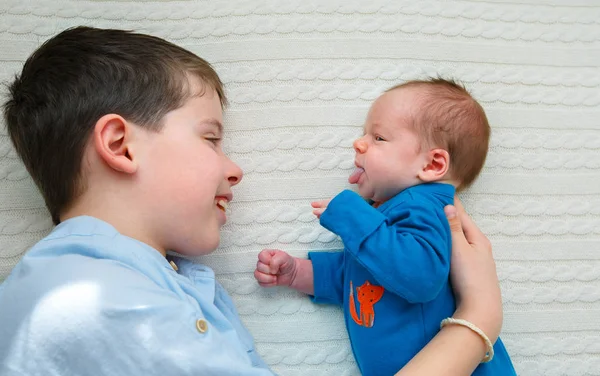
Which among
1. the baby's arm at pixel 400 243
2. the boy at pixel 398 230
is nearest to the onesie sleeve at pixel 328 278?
the boy at pixel 398 230

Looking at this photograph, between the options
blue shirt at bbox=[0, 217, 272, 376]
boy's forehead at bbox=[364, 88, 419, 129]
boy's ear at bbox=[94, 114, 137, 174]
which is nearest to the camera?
blue shirt at bbox=[0, 217, 272, 376]

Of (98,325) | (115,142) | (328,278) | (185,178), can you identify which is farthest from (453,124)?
(98,325)

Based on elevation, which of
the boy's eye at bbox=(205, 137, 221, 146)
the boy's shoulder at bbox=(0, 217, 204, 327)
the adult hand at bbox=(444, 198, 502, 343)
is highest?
the boy's eye at bbox=(205, 137, 221, 146)

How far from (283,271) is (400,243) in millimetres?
297

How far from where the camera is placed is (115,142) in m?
0.97

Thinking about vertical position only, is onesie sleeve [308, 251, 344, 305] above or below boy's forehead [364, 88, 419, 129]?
below

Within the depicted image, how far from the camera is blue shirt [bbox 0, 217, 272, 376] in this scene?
0.81m

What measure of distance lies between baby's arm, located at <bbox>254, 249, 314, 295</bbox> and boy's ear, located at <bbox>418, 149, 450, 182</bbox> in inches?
13.0

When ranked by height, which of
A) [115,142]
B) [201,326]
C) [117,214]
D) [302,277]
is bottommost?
[302,277]

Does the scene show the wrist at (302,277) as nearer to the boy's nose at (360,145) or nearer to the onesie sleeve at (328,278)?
the onesie sleeve at (328,278)

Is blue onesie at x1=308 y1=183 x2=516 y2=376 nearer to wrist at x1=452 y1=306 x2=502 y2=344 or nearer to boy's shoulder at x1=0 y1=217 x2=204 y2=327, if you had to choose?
wrist at x1=452 y1=306 x2=502 y2=344

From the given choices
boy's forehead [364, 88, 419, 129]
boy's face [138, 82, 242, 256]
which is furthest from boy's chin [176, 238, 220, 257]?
boy's forehead [364, 88, 419, 129]

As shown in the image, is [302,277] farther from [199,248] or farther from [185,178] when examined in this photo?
[185,178]

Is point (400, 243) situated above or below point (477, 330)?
above
